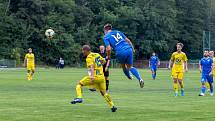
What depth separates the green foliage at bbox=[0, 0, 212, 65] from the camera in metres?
88.9

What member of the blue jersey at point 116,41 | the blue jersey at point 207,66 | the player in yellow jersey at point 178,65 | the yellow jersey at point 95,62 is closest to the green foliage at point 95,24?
the blue jersey at point 207,66

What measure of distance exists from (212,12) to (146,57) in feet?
75.4

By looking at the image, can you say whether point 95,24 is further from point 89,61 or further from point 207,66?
point 89,61

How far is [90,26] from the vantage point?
3890 inches

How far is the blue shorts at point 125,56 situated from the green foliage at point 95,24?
2664 inches

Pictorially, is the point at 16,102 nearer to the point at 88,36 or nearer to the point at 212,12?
the point at 88,36

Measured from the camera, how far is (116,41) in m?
18.3

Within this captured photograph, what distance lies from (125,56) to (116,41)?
72cm

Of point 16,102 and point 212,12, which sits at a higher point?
point 212,12

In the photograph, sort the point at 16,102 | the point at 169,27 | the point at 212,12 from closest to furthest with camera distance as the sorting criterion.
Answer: the point at 16,102, the point at 169,27, the point at 212,12

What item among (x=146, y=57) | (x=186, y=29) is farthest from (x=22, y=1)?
(x=186, y=29)

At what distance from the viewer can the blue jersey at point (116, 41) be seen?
712 inches

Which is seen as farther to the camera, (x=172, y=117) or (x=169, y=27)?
(x=169, y=27)

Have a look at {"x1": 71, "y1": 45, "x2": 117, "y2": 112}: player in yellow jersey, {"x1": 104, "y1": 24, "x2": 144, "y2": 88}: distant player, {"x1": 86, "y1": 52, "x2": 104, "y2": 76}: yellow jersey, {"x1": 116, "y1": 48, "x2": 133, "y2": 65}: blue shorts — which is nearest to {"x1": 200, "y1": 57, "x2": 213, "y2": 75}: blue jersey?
{"x1": 104, "y1": 24, "x2": 144, "y2": 88}: distant player
